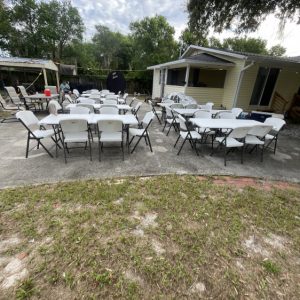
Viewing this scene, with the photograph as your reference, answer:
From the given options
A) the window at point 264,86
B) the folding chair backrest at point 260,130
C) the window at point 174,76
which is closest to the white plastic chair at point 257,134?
the folding chair backrest at point 260,130

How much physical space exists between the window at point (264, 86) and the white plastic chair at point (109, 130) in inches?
339

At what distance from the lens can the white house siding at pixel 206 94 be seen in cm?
993

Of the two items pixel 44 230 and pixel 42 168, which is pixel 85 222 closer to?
pixel 44 230

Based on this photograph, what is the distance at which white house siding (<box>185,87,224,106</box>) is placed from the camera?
9.93 metres

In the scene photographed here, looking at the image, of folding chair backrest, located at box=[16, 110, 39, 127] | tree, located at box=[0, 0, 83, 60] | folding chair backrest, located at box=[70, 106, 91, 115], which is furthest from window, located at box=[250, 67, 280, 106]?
tree, located at box=[0, 0, 83, 60]

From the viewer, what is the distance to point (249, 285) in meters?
1.58

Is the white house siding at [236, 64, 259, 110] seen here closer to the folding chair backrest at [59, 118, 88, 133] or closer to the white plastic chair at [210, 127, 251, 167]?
the white plastic chair at [210, 127, 251, 167]

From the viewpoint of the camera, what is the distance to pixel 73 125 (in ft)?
11.1

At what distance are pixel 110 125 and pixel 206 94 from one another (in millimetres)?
8152

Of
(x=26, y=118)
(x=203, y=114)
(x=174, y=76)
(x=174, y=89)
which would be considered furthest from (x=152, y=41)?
(x=26, y=118)

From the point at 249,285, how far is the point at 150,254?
0.88 metres

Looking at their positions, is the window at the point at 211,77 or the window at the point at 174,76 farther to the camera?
the window at the point at 174,76

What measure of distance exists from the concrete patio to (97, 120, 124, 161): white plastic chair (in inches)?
17.6

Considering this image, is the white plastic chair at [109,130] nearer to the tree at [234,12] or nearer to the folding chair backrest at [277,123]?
the folding chair backrest at [277,123]
